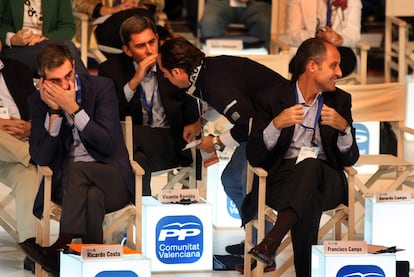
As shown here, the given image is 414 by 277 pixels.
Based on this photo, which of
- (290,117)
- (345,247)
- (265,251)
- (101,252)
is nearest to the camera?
(101,252)

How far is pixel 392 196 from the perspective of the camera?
6020 mm

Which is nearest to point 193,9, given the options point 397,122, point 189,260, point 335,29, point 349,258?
point 335,29

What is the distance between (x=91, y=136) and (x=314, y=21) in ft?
10.6

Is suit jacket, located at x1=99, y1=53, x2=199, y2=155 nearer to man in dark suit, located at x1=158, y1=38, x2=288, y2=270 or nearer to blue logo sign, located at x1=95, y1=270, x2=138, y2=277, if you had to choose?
man in dark suit, located at x1=158, y1=38, x2=288, y2=270

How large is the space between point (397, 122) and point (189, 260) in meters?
1.62

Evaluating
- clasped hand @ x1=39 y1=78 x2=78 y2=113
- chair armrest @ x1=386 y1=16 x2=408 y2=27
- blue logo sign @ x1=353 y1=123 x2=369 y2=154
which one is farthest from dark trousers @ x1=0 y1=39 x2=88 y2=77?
chair armrest @ x1=386 y1=16 x2=408 y2=27

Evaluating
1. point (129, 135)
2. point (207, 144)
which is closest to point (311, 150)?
point (207, 144)

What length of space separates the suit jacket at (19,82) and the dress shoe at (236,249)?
3.97 ft

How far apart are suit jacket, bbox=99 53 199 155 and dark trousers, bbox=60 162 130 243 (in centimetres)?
73

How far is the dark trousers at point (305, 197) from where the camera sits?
5.62 meters

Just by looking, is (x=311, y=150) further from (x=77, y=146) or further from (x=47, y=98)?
(x=47, y=98)

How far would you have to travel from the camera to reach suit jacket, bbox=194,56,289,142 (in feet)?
19.6

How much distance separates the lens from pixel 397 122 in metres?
7.04

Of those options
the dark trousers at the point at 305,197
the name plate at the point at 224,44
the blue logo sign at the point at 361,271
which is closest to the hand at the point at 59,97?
the dark trousers at the point at 305,197
